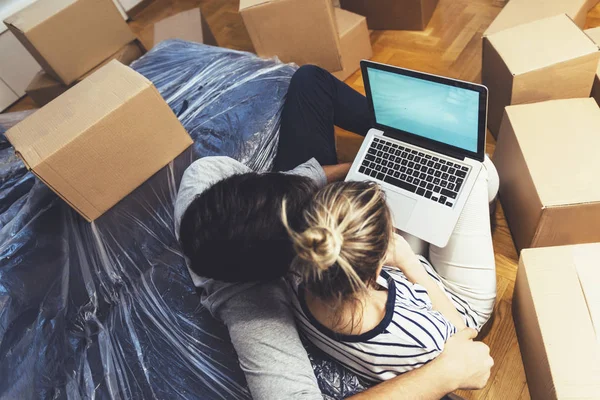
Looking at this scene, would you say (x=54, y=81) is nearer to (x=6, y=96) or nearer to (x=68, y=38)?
(x=68, y=38)

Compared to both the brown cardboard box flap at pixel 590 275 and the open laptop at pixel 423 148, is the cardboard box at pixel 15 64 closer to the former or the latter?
the open laptop at pixel 423 148

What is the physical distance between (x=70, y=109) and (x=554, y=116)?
113cm

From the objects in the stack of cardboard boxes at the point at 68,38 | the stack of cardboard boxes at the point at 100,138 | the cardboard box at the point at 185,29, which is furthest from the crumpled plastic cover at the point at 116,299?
the cardboard box at the point at 185,29

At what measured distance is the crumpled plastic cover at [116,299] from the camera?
79cm

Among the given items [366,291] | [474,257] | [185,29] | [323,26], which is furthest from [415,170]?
[185,29]

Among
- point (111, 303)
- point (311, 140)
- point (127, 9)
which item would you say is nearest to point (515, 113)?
point (311, 140)

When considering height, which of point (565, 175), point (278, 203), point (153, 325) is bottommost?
point (565, 175)

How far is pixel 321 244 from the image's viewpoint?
0.49 m

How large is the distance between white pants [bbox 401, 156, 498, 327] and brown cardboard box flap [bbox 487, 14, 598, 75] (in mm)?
419

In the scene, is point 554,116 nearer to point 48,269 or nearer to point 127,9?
point 48,269

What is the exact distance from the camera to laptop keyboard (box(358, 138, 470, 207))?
893 mm

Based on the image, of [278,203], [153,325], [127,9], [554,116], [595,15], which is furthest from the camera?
[127,9]

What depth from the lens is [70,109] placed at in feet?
2.71

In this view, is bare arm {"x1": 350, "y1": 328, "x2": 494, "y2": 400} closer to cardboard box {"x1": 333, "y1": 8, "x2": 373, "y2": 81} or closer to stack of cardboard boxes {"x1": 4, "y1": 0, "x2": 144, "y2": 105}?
cardboard box {"x1": 333, "y1": 8, "x2": 373, "y2": 81}
